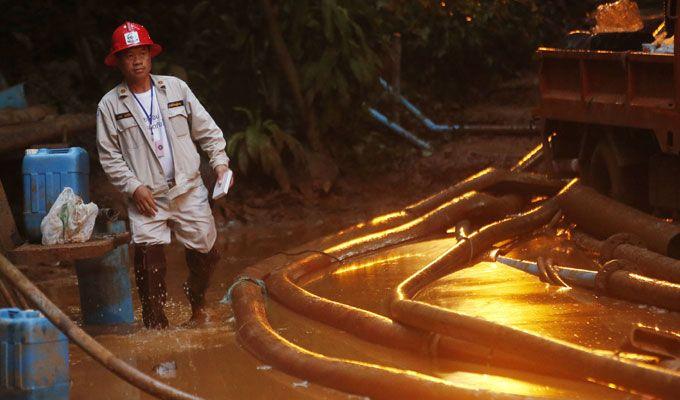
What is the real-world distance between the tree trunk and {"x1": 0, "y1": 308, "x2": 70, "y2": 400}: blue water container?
31.7ft

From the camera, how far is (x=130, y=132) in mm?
8227

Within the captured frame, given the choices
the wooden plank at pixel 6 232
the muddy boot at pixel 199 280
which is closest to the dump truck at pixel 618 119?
the muddy boot at pixel 199 280

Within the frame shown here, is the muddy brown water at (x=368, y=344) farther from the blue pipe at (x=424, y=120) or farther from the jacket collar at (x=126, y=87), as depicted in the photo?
the blue pipe at (x=424, y=120)

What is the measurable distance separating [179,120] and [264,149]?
262 inches

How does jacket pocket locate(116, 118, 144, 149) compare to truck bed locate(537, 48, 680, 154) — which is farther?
truck bed locate(537, 48, 680, 154)

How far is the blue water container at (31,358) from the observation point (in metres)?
5.90

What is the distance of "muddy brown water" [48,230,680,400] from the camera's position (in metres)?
6.74

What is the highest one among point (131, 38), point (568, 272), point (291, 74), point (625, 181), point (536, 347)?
point (131, 38)

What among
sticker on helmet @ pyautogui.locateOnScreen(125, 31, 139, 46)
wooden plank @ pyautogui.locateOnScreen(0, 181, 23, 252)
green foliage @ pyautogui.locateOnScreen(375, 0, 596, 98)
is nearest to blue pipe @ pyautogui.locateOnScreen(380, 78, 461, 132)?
green foliage @ pyautogui.locateOnScreen(375, 0, 596, 98)

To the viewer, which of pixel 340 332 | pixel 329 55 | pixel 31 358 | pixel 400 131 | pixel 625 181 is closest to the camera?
pixel 31 358

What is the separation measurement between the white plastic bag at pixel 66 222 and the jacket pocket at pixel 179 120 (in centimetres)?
86

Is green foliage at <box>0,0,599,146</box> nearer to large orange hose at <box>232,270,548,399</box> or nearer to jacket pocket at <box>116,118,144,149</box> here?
jacket pocket at <box>116,118,144,149</box>

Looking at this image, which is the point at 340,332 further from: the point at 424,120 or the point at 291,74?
the point at 424,120

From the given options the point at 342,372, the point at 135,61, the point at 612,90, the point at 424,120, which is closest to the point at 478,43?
the point at 424,120
